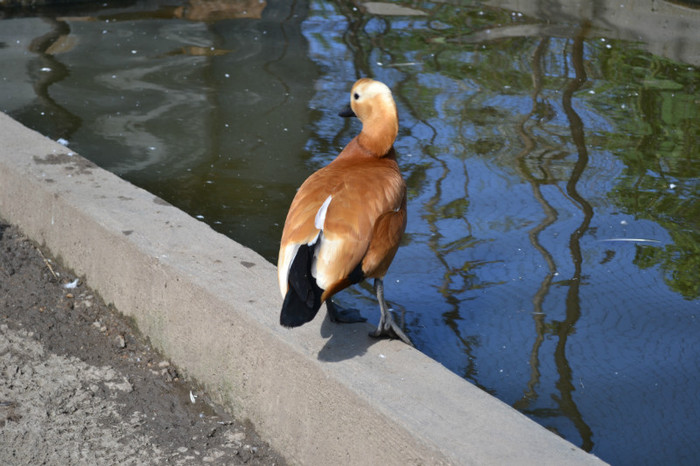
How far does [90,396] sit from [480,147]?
3.54 metres

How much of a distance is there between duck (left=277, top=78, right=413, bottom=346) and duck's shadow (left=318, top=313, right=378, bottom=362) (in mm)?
36

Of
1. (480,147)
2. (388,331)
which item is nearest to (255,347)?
(388,331)

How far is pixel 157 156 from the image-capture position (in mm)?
5840

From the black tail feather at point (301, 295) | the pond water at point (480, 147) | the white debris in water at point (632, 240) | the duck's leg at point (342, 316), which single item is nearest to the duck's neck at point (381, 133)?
the duck's leg at point (342, 316)

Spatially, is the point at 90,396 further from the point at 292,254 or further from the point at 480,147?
the point at 480,147

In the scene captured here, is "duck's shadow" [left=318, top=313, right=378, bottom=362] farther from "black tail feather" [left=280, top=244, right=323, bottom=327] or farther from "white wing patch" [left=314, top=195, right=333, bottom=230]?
"white wing patch" [left=314, top=195, right=333, bottom=230]

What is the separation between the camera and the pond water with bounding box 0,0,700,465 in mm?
3654

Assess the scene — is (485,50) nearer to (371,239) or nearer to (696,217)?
(696,217)

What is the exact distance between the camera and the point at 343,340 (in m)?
3.07

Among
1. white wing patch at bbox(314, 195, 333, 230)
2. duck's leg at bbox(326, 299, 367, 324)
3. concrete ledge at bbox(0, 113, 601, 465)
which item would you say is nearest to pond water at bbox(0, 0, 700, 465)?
duck's leg at bbox(326, 299, 367, 324)

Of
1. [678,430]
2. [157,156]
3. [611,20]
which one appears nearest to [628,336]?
[678,430]

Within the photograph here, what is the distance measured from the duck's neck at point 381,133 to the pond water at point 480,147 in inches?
36.8

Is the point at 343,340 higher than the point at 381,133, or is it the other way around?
the point at 381,133

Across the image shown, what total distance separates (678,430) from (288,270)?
159 centimetres
